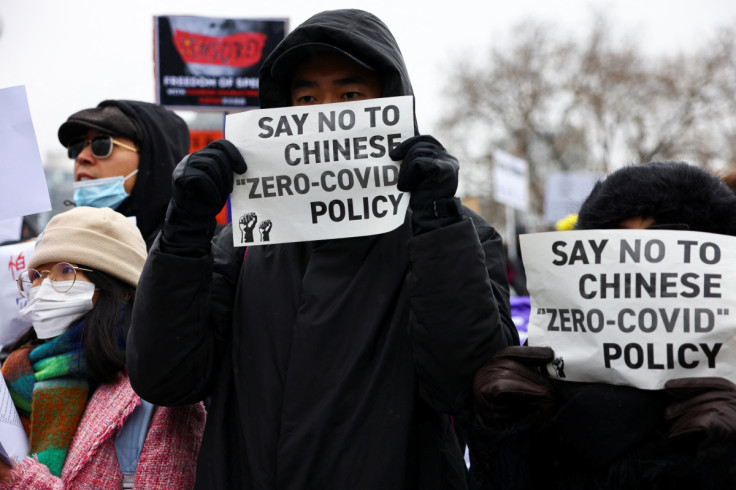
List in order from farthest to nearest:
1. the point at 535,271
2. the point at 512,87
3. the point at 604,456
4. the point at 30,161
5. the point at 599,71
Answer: the point at 512,87 < the point at 599,71 < the point at 30,161 < the point at 535,271 < the point at 604,456

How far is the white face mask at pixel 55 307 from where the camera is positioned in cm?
264

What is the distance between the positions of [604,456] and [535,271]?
1.59ft

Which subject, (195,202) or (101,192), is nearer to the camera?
(195,202)

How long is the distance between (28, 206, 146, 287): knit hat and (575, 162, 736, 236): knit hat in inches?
64.9

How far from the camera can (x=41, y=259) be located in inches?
105

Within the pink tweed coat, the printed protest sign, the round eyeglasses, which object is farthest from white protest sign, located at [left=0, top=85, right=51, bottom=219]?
the printed protest sign

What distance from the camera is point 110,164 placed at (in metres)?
3.71

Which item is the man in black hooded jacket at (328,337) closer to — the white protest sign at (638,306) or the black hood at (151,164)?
the white protest sign at (638,306)

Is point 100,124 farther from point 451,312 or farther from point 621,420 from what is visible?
point 621,420

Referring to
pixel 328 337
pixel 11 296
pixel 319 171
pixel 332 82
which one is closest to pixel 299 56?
pixel 332 82

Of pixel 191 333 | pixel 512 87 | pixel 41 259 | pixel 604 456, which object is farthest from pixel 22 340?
pixel 512 87

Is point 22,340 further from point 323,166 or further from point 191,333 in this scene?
point 323,166

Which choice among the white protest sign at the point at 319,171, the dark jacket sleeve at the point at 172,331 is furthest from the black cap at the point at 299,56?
the dark jacket sleeve at the point at 172,331

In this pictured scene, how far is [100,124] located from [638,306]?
2784 millimetres
